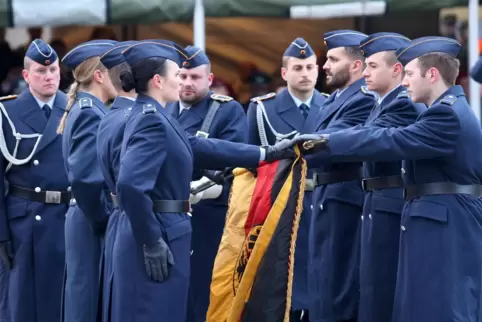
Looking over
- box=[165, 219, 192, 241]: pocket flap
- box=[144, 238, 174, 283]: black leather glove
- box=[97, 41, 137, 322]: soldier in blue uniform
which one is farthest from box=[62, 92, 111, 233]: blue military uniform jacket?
box=[144, 238, 174, 283]: black leather glove

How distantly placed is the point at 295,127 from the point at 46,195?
1835 millimetres

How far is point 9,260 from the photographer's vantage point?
9055mm

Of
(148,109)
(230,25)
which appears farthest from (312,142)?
(230,25)

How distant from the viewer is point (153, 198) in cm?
695

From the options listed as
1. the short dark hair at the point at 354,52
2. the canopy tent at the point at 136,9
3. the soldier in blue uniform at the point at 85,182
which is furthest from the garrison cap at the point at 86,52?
the canopy tent at the point at 136,9

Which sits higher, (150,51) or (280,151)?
(150,51)

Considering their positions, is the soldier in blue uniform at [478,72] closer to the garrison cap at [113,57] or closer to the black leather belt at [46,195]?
the garrison cap at [113,57]

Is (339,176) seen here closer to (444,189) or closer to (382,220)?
(382,220)

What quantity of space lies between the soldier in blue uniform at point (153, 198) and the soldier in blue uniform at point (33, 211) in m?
1.94

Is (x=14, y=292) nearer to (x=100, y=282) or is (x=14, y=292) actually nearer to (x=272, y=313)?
(x=100, y=282)

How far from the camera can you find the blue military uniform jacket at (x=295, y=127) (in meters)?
9.32

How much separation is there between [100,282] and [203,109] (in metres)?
2.37

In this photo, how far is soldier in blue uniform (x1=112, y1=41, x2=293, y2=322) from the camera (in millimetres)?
6801

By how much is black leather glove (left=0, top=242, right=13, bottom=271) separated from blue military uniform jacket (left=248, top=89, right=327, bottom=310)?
1897mm
